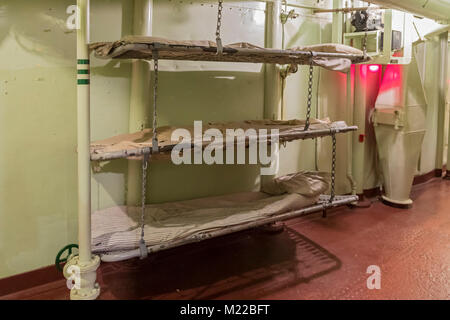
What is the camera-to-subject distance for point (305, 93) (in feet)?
11.8

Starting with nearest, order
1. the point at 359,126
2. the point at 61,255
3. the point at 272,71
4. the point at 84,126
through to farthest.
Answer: the point at 84,126 → the point at 61,255 → the point at 272,71 → the point at 359,126

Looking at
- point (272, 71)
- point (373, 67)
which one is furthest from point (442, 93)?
point (272, 71)

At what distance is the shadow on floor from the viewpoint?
7.86 ft

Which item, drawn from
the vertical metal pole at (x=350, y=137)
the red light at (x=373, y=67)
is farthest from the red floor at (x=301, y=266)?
the red light at (x=373, y=67)

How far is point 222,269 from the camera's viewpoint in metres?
2.68

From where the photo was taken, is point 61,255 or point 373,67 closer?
point 61,255

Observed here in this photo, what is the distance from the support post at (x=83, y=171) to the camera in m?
1.91

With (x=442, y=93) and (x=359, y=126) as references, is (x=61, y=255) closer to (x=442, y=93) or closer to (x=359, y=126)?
(x=359, y=126)

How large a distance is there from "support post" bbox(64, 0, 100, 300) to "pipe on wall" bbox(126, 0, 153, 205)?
641 mm

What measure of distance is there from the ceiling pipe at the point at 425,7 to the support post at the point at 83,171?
6.27 feet

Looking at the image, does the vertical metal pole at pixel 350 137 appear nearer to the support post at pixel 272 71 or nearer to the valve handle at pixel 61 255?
the support post at pixel 272 71

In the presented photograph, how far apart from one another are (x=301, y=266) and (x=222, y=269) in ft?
1.81

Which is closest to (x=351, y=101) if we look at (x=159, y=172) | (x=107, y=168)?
(x=159, y=172)

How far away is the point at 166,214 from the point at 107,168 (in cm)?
51
